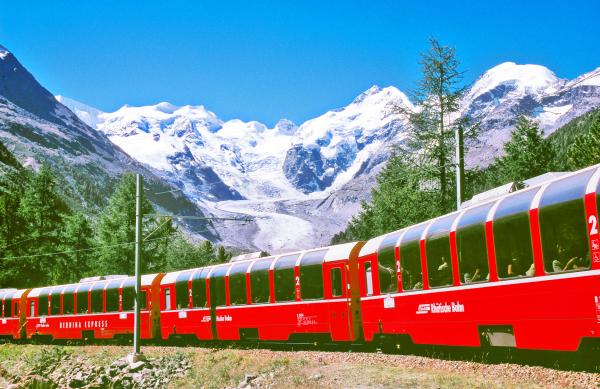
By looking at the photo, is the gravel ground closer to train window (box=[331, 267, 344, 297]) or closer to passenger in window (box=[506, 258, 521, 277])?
passenger in window (box=[506, 258, 521, 277])

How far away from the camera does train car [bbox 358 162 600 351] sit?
1172cm

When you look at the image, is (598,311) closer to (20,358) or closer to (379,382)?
(379,382)

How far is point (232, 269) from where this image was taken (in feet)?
95.4

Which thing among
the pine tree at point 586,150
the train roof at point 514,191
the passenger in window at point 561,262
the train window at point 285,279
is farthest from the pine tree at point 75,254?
the passenger in window at point 561,262

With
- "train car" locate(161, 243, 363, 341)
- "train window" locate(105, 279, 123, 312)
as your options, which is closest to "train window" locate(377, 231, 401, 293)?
"train car" locate(161, 243, 363, 341)

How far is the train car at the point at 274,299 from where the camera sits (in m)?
23.0

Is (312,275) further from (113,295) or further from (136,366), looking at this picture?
(113,295)

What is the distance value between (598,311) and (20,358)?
31700 mm


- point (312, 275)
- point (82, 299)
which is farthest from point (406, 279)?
point (82, 299)

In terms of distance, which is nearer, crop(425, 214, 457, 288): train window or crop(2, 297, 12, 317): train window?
crop(425, 214, 457, 288): train window

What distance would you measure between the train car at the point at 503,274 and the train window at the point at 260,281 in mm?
6351

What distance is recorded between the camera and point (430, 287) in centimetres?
1756

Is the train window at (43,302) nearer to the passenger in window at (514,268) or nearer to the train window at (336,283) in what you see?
the train window at (336,283)

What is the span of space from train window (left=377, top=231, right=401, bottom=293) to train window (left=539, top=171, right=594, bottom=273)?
24.4ft
